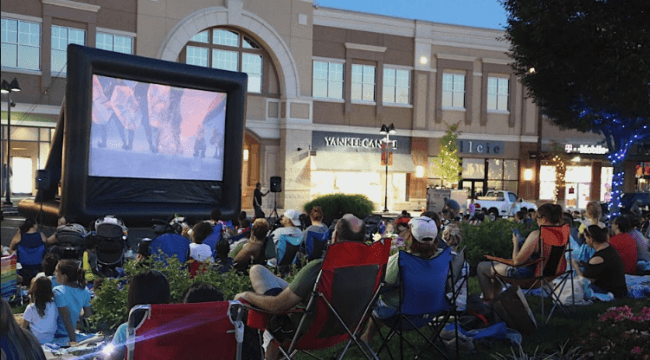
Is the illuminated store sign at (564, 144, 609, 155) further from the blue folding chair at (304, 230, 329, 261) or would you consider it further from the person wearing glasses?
the blue folding chair at (304, 230, 329, 261)

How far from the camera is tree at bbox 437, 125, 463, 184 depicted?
34531 mm

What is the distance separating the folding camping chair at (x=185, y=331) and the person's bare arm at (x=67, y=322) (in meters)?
2.54

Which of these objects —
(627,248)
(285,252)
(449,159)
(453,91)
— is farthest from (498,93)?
(285,252)

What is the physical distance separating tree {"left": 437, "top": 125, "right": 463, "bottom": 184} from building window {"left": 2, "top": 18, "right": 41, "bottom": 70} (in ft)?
63.7

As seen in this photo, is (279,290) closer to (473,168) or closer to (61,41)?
(61,41)

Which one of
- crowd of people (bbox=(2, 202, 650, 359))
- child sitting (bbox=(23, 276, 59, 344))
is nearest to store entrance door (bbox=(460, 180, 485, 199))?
crowd of people (bbox=(2, 202, 650, 359))

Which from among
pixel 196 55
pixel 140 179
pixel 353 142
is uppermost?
pixel 196 55

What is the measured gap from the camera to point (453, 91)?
1431 inches

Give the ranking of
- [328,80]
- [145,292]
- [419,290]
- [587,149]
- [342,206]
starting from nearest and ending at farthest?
[145,292]
[419,290]
[342,206]
[328,80]
[587,149]

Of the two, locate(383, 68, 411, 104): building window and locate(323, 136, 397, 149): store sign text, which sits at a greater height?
locate(383, 68, 411, 104): building window

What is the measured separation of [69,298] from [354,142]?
2859 centimetres

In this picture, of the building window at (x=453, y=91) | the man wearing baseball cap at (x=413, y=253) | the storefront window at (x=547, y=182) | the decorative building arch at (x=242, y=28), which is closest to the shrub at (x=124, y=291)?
the man wearing baseball cap at (x=413, y=253)

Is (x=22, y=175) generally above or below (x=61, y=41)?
below

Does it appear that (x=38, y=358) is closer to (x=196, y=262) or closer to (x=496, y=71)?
(x=196, y=262)
